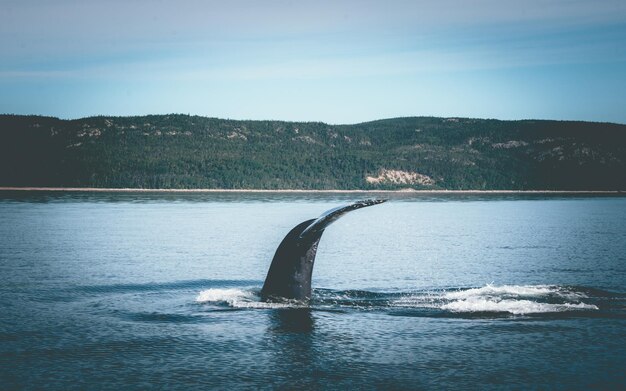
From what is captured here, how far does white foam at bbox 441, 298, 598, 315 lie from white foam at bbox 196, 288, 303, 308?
472 centimetres

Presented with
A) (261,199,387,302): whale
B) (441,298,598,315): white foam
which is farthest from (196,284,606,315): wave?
(261,199,387,302): whale

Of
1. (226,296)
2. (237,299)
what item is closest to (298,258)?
(237,299)

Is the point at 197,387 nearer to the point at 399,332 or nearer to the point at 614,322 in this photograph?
the point at 399,332

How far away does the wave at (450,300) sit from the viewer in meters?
19.1

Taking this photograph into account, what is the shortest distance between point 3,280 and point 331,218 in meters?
16.6

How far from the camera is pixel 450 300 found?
20938 mm

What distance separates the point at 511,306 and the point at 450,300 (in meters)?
2.16

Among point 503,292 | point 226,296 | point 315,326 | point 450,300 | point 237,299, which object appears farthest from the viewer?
point 503,292

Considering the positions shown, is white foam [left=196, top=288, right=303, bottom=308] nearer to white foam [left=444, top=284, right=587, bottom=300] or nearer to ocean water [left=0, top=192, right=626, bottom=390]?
ocean water [left=0, top=192, right=626, bottom=390]

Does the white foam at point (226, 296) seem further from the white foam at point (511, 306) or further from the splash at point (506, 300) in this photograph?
the white foam at point (511, 306)

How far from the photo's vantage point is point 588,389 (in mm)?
12234

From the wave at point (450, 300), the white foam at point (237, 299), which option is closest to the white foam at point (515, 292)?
the wave at point (450, 300)

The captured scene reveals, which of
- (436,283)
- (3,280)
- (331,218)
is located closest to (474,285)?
(436,283)

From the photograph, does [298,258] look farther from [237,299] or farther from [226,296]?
[226,296]
